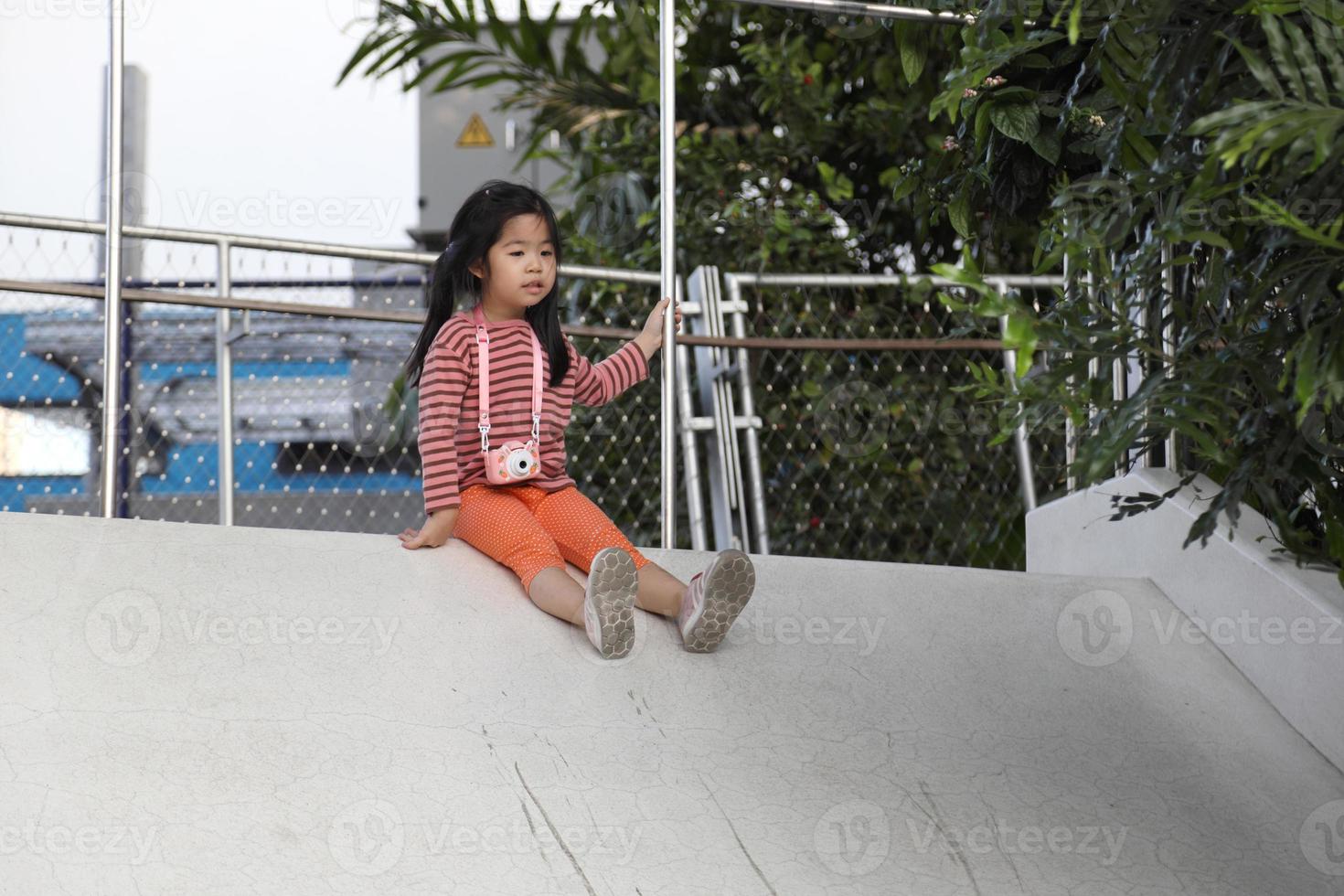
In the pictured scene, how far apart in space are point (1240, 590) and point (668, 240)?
1024 millimetres

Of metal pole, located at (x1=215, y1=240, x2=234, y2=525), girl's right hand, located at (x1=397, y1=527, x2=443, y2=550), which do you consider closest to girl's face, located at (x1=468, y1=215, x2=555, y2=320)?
girl's right hand, located at (x1=397, y1=527, x2=443, y2=550)

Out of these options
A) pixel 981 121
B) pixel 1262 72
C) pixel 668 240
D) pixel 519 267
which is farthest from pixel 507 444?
pixel 1262 72

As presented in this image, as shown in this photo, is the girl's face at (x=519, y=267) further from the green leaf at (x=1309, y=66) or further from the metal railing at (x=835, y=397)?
the metal railing at (x=835, y=397)

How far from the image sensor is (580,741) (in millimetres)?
1596

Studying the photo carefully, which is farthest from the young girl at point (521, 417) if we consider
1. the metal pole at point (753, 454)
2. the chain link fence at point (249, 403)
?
the metal pole at point (753, 454)

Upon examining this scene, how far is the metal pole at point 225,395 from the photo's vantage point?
333 cm

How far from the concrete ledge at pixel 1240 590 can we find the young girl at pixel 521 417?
75cm

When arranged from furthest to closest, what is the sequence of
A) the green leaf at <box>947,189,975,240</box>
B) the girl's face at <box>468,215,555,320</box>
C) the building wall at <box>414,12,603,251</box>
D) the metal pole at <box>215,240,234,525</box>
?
the building wall at <box>414,12,603,251</box> → the metal pole at <box>215,240,234,525</box> → the girl's face at <box>468,215,555,320</box> → the green leaf at <box>947,189,975,240</box>

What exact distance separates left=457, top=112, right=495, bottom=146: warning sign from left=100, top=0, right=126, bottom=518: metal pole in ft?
16.9

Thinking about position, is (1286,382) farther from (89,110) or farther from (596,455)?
(89,110)

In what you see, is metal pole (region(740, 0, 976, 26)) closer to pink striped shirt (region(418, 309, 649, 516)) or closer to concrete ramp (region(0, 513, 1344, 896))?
pink striped shirt (region(418, 309, 649, 516))

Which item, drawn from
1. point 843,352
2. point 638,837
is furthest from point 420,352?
point 843,352

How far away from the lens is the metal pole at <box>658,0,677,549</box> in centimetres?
213

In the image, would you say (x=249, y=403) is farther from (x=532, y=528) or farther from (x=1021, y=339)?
(x=1021, y=339)
